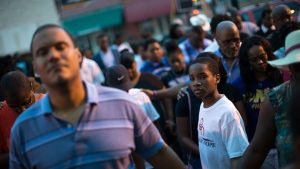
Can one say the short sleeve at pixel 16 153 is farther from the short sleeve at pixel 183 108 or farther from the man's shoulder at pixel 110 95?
the short sleeve at pixel 183 108

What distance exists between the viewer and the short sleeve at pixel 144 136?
3002mm

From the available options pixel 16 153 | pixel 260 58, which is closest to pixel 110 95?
pixel 16 153

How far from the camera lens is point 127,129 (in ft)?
9.62

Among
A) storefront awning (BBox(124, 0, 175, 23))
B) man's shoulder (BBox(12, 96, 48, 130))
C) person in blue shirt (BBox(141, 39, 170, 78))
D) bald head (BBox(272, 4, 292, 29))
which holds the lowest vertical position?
storefront awning (BBox(124, 0, 175, 23))

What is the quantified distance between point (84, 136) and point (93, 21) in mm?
30180

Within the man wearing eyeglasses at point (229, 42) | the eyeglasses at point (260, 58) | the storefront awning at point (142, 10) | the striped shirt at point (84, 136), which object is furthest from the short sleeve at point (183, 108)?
the storefront awning at point (142, 10)

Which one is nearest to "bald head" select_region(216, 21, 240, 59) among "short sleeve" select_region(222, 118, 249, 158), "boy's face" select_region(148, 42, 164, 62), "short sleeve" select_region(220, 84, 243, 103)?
"short sleeve" select_region(220, 84, 243, 103)

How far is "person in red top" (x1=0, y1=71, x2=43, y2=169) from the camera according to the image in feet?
14.6

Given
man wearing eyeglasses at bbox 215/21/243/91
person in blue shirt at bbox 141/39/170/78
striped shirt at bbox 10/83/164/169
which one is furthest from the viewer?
person in blue shirt at bbox 141/39/170/78

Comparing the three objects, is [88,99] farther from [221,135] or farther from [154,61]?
[154,61]

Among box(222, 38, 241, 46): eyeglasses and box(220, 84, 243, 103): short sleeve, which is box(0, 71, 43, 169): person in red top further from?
box(222, 38, 241, 46): eyeglasses

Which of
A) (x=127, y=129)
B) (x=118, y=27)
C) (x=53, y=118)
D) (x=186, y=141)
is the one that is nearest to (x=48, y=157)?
(x=53, y=118)

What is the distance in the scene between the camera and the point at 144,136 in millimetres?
3025

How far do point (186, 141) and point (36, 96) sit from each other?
1441 mm
